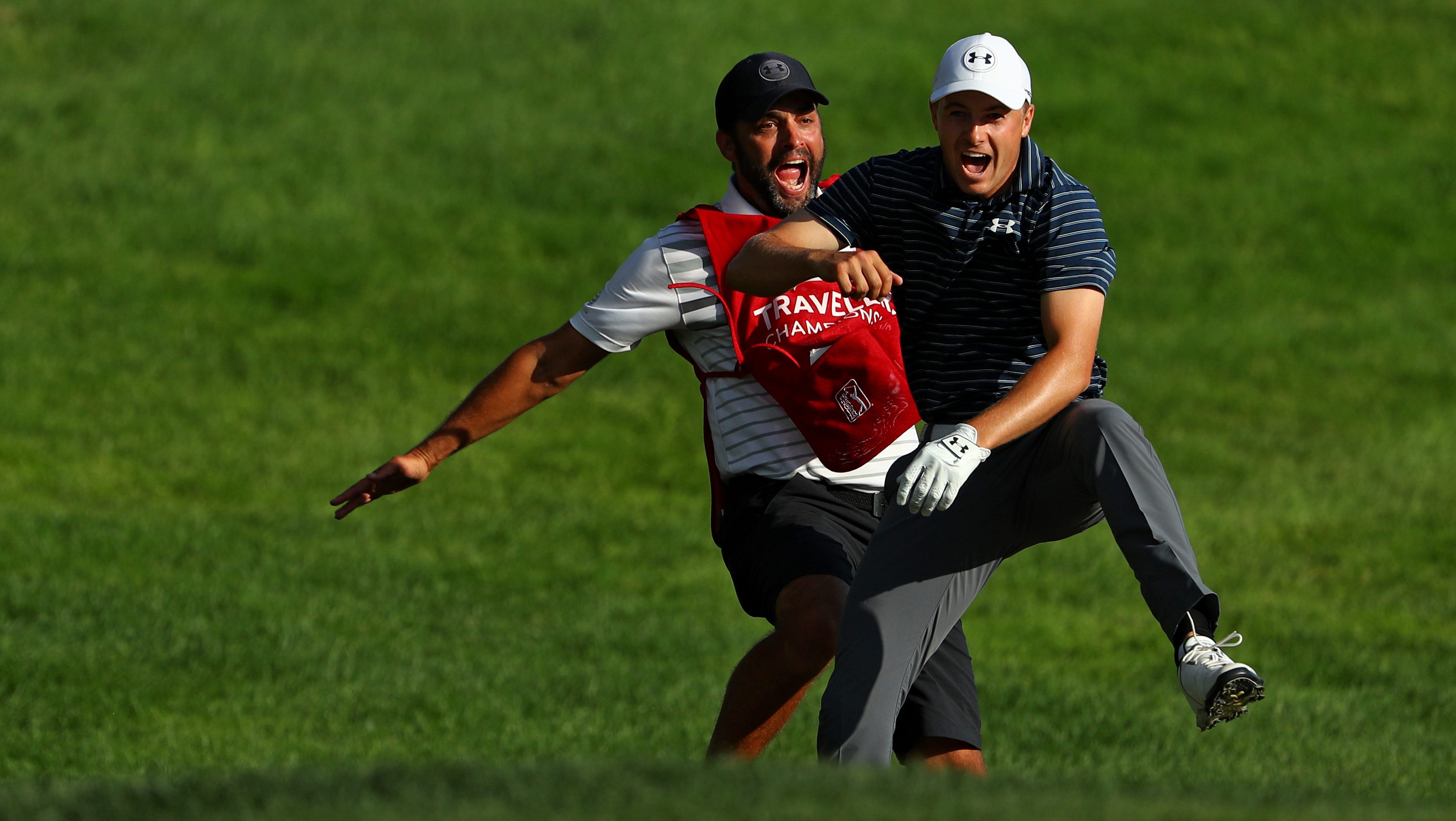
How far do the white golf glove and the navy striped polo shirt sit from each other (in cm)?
55

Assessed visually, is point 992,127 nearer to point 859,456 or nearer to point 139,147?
point 859,456

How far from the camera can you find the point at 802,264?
5031 millimetres

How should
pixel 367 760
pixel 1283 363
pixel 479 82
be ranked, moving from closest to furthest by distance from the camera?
pixel 367 760 < pixel 1283 363 < pixel 479 82

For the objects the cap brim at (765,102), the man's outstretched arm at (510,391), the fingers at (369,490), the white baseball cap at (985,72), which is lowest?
the fingers at (369,490)

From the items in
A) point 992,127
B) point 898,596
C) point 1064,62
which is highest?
point 1064,62

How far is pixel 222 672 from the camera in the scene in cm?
873

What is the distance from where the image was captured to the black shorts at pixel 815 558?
226 inches

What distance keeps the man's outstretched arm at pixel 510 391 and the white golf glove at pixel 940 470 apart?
168 cm

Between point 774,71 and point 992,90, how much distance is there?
145cm

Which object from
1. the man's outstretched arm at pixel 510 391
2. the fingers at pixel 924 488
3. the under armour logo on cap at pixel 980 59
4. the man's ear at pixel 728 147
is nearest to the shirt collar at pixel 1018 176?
the under armour logo on cap at pixel 980 59

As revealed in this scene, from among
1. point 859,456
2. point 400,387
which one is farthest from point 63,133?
point 859,456

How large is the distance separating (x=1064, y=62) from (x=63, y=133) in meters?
13.0

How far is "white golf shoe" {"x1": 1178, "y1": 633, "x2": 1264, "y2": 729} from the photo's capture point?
455cm

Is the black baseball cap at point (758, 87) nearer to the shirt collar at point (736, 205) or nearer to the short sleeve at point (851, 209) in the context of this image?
the shirt collar at point (736, 205)
